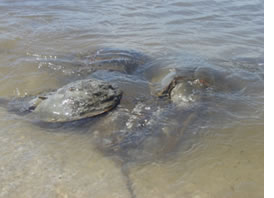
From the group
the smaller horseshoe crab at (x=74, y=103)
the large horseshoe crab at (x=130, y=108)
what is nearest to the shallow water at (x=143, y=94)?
the large horseshoe crab at (x=130, y=108)

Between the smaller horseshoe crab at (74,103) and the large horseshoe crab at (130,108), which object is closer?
the large horseshoe crab at (130,108)

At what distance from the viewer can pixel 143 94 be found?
423 cm

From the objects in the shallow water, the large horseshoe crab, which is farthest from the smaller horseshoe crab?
the shallow water

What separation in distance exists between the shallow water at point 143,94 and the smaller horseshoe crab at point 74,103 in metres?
0.15

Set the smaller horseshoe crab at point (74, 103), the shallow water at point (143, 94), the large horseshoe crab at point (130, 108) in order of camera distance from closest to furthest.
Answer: the shallow water at point (143, 94), the large horseshoe crab at point (130, 108), the smaller horseshoe crab at point (74, 103)

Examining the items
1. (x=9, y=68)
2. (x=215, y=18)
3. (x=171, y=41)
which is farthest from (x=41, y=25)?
(x=215, y=18)

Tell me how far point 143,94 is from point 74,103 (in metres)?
1.11

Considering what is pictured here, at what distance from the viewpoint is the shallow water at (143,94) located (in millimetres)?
2672

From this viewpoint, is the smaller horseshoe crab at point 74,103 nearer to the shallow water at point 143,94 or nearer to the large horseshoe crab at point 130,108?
the large horseshoe crab at point 130,108

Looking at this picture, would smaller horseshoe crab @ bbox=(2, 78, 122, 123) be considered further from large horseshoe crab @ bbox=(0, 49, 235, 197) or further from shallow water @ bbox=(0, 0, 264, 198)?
shallow water @ bbox=(0, 0, 264, 198)

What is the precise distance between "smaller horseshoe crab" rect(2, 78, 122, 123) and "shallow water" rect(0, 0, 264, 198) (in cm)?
15

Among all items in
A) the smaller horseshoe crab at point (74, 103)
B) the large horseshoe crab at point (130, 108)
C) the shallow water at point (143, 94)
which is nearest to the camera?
the shallow water at point (143, 94)

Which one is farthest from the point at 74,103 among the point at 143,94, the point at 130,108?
the point at 143,94

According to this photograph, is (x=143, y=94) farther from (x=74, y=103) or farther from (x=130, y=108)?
(x=74, y=103)
